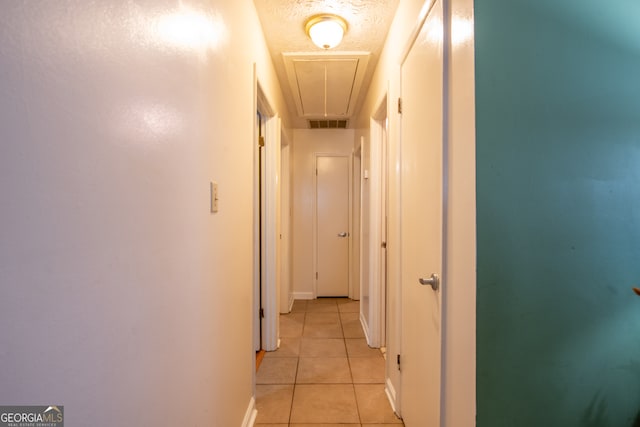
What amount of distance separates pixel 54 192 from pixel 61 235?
0.24 ft

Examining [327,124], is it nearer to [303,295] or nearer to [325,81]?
[325,81]

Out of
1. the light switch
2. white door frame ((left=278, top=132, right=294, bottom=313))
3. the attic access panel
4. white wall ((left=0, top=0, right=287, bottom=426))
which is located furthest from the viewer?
white door frame ((left=278, top=132, right=294, bottom=313))

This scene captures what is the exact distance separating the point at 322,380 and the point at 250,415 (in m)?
0.64

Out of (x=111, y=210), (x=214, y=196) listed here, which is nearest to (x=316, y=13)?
(x=214, y=196)

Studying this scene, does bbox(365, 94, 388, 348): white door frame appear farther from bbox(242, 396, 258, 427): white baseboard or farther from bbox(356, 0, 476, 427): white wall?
bbox(356, 0, 476, 427): white wall

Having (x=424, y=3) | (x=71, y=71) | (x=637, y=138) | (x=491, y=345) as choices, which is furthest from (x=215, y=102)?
(x=637, y=138)

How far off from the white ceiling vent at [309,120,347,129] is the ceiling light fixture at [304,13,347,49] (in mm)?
1874

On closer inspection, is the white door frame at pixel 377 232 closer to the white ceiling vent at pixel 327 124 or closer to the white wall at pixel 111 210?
the white ceiling vent at pixel 327 124

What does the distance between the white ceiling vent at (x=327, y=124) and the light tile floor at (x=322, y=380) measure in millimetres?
2554

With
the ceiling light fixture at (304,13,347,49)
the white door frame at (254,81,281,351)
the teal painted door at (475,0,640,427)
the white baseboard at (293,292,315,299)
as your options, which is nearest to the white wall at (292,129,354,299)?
the white baseboard at (293,292,315,299)

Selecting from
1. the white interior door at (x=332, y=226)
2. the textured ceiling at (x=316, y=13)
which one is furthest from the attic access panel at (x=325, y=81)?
the white interior door at (x=332, y=226)

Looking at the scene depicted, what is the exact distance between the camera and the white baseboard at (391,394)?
1791 mm

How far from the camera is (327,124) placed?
4.02 m

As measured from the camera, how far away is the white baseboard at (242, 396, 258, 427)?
1.61 metres
